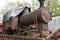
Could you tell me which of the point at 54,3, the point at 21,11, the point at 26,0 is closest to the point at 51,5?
the point at 54,3

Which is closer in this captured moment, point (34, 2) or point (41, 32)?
point (41, 32)

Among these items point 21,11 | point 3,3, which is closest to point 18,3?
point 3,3

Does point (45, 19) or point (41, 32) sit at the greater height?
point (45, 19)

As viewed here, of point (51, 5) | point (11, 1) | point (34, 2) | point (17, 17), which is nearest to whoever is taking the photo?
point (17, 17)

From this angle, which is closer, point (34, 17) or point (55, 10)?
point (34, 17)

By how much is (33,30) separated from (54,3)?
1316 cm

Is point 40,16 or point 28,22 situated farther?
point 28,22

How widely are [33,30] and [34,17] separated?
1.16 feet

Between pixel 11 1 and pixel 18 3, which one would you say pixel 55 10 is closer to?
pixel 18 3

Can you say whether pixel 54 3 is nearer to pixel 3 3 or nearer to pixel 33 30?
pixel 3 3

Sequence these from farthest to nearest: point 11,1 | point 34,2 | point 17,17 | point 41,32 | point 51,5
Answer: point 11,1 → point 34,2 → point 51,5 → point 17,17 → point 41,32

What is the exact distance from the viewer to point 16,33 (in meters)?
5.48

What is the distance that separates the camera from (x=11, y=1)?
21.3 meters

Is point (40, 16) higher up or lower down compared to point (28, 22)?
higher up
